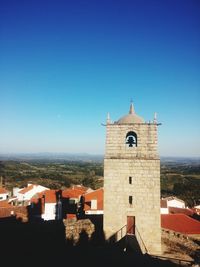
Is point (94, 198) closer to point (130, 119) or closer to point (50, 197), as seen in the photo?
point (50, 197)

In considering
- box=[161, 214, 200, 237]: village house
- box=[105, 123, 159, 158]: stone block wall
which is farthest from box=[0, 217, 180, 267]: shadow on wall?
box=[161, 214, 200, 237]: village house

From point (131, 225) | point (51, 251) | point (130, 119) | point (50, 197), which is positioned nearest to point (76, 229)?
point (51, 251)

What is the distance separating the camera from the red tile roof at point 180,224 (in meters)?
21.9

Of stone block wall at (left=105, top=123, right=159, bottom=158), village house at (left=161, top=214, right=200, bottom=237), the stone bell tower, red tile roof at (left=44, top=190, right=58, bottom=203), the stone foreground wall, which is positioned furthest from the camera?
red tile roof at (left=44, top=190, right=58, bottom=203)


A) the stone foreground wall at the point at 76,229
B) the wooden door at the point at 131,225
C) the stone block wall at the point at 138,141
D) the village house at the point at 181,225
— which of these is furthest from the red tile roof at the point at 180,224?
the stone block wall at the point at 138,141

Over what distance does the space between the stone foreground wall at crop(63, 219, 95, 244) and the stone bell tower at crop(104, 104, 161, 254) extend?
132cm

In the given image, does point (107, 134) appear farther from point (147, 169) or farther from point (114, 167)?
point (147, 169)

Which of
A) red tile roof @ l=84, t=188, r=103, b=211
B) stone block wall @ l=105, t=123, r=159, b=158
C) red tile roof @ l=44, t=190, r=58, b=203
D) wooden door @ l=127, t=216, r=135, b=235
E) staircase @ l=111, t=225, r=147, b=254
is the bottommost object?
red tile roof @ l=84, t=188, r=103, b=211

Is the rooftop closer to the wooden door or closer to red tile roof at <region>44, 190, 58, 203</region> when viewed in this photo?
the wooden door

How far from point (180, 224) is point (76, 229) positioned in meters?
11.9

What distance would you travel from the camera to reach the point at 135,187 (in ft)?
46.4

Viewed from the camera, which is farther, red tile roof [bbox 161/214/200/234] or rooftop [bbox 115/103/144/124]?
red tile roof [bbox 161/214/200/234]

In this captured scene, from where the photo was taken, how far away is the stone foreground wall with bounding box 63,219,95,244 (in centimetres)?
1422

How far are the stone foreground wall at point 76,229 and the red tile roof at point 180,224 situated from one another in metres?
9.36
